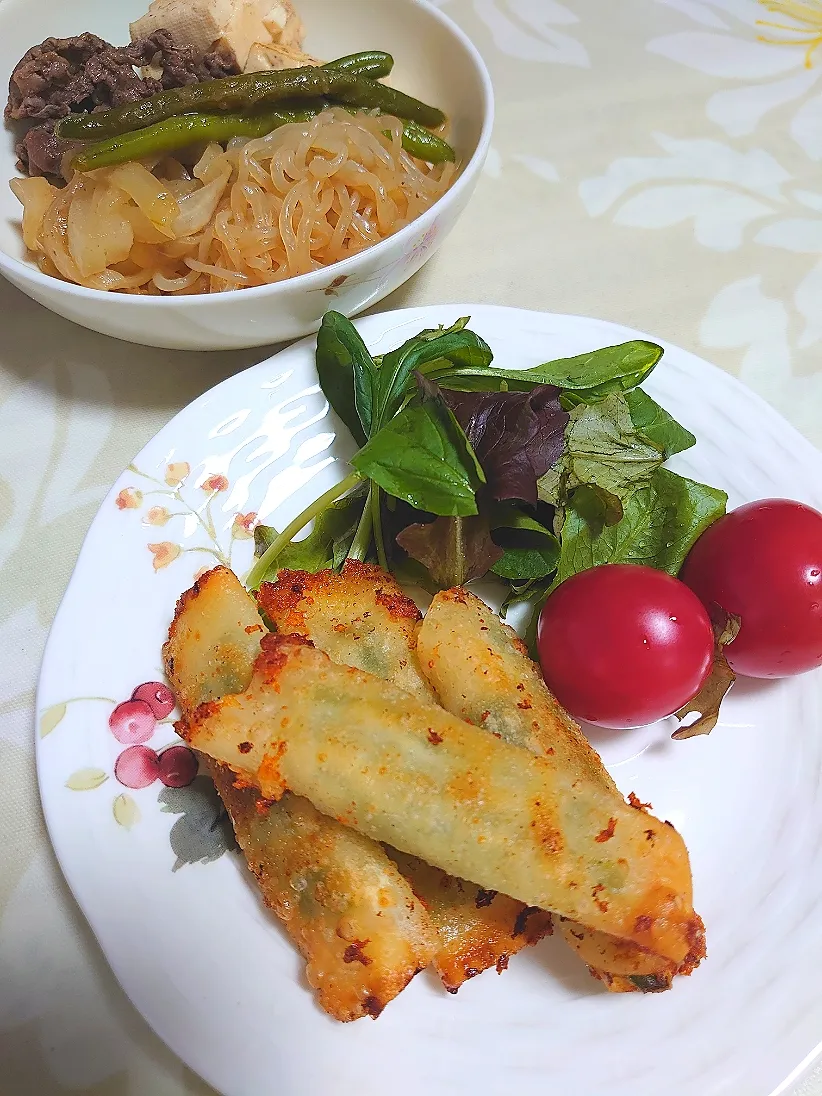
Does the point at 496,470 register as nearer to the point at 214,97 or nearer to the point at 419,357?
the point at 419,357

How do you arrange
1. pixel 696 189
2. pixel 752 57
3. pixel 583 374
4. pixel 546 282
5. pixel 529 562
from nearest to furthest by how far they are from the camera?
pixel 529 562
pixel 583 374
pixel 546 282
pixel 696 189
pixel 752 57

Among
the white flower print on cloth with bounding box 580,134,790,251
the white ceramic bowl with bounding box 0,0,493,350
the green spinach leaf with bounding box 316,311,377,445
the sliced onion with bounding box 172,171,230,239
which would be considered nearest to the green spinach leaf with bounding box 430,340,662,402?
the green spinach leaf with bounding box 316,311,377,445

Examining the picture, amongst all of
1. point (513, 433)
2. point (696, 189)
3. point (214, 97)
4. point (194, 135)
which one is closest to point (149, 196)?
point (194, 135)

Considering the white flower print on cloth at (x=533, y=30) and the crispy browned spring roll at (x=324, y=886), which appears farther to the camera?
the white flower print on cloth at (x=533, y=30)

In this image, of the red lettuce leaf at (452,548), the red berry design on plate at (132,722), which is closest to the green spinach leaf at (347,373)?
the red lettuce leaf at (452,548)

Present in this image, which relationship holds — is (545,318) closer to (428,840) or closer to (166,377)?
(166,377)

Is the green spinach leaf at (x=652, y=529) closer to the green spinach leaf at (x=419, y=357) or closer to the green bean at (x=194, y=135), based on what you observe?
the green spinach leaf at (x=419, y=357)
